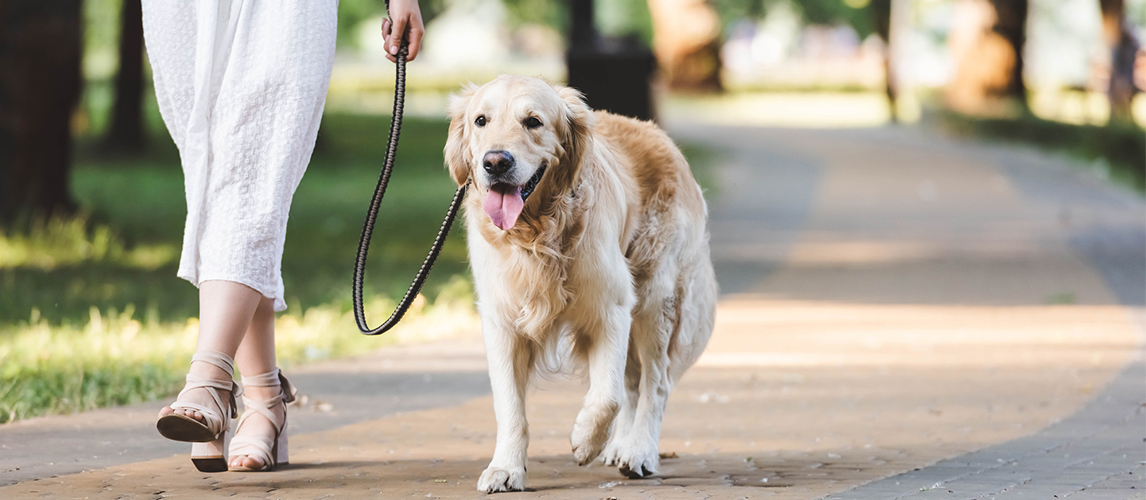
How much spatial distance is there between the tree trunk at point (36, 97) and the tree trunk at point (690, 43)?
108 feet

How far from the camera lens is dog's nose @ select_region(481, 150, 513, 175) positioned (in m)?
4.18

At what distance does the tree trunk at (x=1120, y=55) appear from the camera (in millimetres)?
28141

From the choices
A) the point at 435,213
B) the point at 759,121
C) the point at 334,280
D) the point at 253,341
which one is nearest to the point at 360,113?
the point at 759,121

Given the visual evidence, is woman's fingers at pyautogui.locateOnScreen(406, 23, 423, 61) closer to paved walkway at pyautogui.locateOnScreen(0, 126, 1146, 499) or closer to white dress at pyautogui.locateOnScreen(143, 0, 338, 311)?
white dress at pyautogui.locateOnScreen(143, 0, 338, 311)

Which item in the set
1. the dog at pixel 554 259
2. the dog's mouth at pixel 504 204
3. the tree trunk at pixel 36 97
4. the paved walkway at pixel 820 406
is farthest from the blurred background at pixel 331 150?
the paved walkway at pixel 820 406

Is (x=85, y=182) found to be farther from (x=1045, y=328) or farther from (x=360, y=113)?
(x=360, y=113)

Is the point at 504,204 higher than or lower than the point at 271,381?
higher

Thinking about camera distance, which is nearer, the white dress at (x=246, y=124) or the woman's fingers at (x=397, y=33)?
the white dress at (x=246, y=124)

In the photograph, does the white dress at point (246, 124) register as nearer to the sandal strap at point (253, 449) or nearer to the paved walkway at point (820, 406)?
the sandal strap at point (253, 449)

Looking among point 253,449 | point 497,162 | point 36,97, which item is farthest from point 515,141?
A: point 36,97

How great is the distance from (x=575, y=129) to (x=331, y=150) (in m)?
22.6

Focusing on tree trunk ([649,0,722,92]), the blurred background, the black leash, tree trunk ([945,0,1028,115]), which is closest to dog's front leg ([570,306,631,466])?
the black leash

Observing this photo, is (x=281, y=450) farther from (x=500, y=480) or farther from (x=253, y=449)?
(x=500, y=480)

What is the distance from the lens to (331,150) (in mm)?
26609
